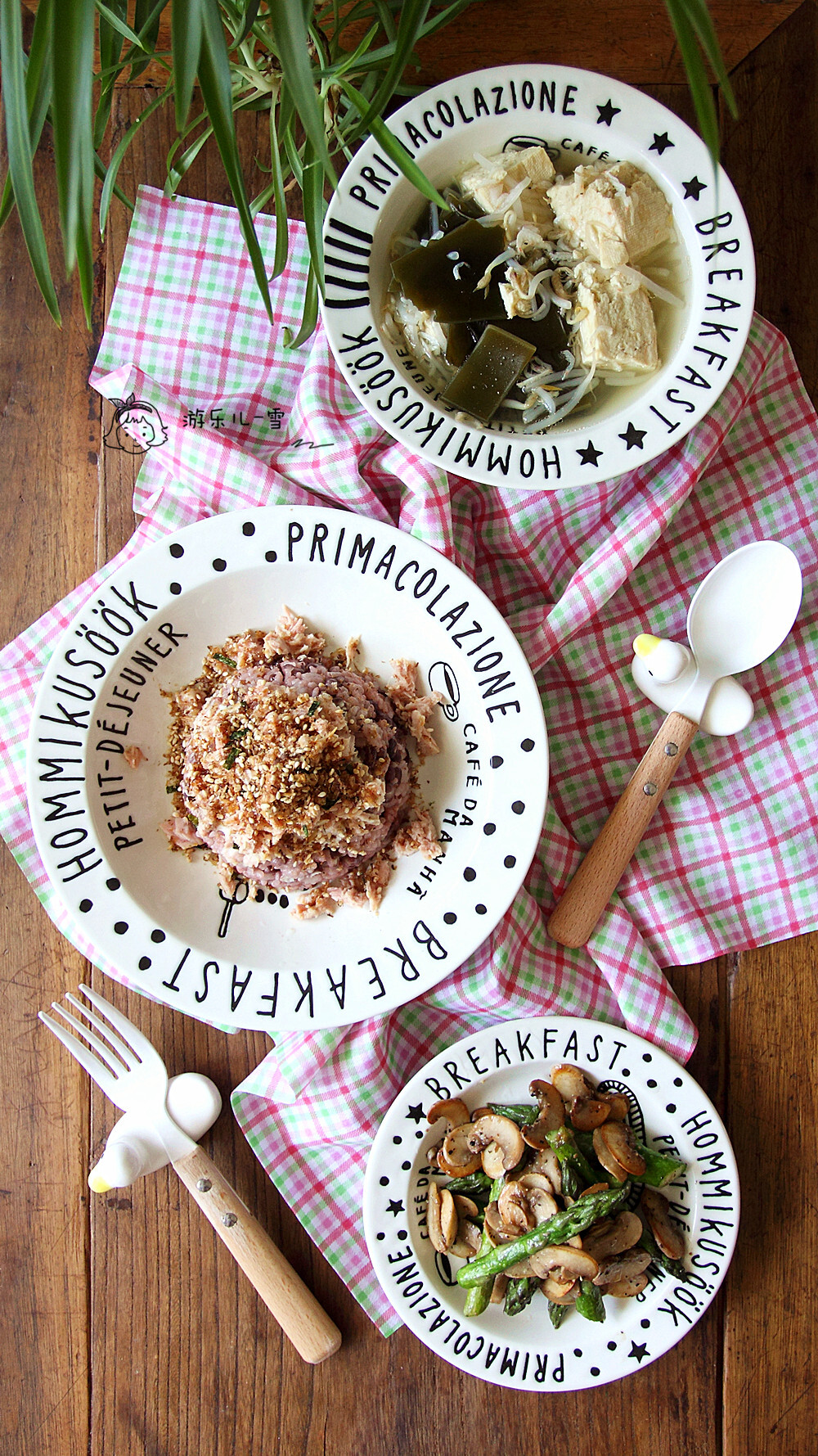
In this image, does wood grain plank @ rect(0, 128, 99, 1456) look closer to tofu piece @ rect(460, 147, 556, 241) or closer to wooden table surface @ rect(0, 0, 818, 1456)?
wooden table surface @ rect(0, 0, 818, 1456)

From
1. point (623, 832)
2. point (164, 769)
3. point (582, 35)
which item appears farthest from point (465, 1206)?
point (582, 35)

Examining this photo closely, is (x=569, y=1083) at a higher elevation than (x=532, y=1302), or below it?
higher

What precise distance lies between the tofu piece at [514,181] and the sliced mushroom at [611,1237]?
2136mm

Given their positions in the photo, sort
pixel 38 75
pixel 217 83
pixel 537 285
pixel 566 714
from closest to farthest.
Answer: pixel 217 83 < pixel 38 75 < pixel 537 285 < pixel 566 714

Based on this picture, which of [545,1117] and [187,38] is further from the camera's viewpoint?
[545,1117]

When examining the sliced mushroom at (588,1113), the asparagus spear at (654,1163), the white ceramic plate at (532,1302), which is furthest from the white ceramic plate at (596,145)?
the asparagus spear at (654,1163)

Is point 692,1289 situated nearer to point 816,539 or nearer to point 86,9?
point 816,539

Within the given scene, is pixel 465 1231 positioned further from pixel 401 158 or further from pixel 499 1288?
pixel 401 158

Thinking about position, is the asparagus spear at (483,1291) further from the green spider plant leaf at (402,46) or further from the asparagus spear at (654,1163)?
the green spider plant leaf at (402,46)

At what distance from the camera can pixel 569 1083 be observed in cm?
220

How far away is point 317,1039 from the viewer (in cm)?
223

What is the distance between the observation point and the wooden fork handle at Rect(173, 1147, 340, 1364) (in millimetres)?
2289

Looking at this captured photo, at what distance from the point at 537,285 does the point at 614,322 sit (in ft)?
0.58
